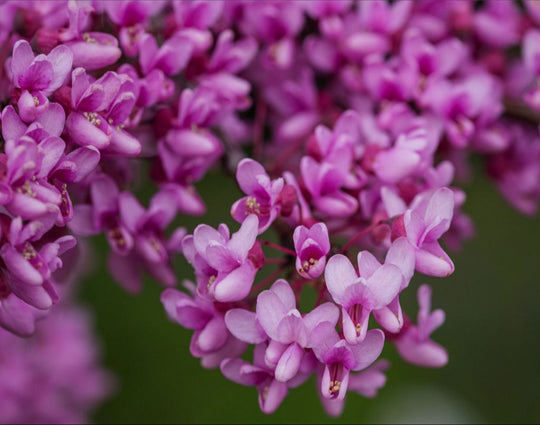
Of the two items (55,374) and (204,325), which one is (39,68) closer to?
(204,325)

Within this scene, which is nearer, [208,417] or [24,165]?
[24,165]

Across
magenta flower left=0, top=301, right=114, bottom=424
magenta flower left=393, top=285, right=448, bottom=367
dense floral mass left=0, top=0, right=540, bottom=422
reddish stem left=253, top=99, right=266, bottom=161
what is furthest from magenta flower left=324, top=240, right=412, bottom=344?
magenta flower left=0, top=301, right=114, bottom=424

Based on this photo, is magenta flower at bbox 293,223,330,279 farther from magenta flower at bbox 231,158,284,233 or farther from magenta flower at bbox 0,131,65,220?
magenta flower at bbox 0,131,65,220

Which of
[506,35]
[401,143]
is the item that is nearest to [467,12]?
[506,35]

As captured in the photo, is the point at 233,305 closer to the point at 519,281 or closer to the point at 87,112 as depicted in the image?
the point at 87,112

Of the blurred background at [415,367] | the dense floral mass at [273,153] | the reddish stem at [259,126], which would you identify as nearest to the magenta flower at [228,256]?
the dense floral mass at [273,153]

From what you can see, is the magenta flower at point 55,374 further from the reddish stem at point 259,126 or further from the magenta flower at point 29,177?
the magenta flower at point 29,177

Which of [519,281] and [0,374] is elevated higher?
[0,374]
